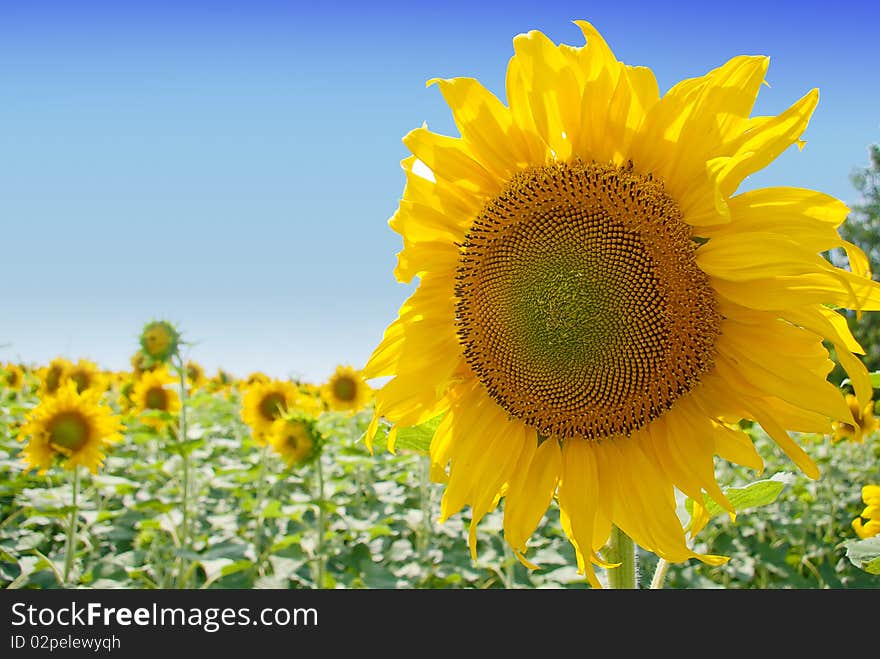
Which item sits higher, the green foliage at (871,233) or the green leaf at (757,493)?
the green foliage at (871,233)

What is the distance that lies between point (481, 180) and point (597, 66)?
1.02 feet

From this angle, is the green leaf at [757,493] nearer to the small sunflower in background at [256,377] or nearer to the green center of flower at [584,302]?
the green center of flower at [584,302]

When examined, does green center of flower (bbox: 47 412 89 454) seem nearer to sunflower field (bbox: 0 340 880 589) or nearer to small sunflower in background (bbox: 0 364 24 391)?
sunflower field (bbox: 0 340 880 589)

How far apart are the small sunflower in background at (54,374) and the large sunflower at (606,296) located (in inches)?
299

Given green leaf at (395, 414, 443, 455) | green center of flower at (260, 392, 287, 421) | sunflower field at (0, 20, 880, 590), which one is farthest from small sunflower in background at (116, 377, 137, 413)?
sunflower field at (0, 20, 880, 590)

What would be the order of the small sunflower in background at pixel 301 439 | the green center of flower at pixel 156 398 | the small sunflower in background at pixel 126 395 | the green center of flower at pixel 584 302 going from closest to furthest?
the green center of flower at pixel 584 302
the small sunflower in background at pixel 301 439
the green center of flower at pixel 156 398
the small sunflower in background at pixel 126 395

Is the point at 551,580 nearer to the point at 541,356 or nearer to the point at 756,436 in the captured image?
the point at 541,356

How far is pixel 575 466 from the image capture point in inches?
57.4

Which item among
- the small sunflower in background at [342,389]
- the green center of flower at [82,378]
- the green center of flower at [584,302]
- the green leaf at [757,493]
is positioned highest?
the green center of flower at [82,378]

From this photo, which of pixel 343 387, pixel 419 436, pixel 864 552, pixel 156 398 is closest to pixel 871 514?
pixel 864 552

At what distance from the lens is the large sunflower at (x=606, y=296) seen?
124cm

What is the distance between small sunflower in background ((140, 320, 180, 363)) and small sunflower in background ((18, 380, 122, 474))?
56 cm

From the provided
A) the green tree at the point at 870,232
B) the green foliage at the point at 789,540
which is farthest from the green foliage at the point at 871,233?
the green foliage at the point at 789,540
